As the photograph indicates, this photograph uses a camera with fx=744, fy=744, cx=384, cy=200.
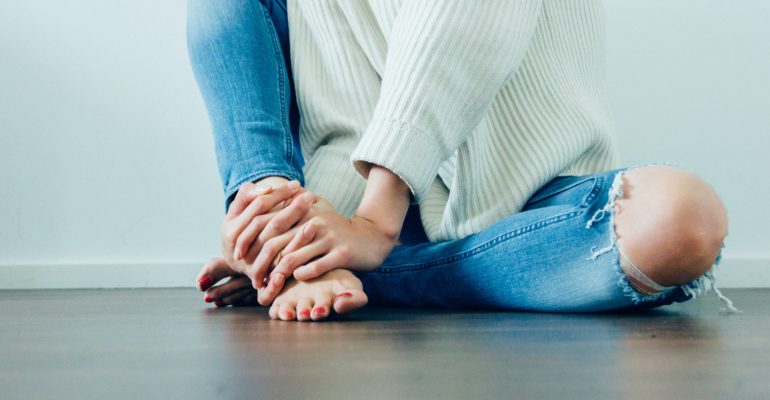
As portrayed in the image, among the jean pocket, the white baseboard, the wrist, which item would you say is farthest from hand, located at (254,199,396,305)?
the white baseboard

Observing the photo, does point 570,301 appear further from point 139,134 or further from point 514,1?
point 139,134

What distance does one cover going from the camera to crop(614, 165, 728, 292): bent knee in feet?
2.46

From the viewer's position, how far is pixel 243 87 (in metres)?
1.03

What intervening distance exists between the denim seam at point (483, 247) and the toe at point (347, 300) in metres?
0.19

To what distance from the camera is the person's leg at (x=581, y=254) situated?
76 cm

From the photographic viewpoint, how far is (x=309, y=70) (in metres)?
1.13

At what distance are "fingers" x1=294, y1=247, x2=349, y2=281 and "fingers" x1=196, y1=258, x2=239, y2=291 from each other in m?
0.25

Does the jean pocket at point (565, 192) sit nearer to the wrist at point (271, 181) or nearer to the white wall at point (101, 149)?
the wrist at point (271, 181)

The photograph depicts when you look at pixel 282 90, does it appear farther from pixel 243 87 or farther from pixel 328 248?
pixel 328 248

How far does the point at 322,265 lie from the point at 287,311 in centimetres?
6

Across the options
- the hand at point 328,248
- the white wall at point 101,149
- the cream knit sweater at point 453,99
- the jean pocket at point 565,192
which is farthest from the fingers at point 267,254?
the white wall at point 101,149

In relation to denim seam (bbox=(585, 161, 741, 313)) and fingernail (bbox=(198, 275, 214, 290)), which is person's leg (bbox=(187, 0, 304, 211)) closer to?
fingernail (bbox=(198, 275, 214, 290))

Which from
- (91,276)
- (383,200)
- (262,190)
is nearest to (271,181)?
(262,190)

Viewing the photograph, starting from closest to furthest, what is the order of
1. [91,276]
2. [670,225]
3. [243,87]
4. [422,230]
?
[670,225], [243,87], [422,230], [91,276]
